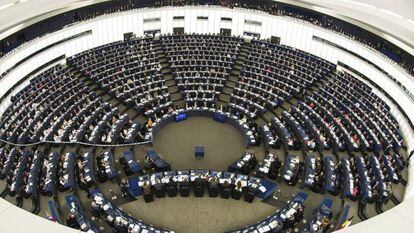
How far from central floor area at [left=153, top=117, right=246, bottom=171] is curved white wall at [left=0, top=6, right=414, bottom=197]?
13.8 metres

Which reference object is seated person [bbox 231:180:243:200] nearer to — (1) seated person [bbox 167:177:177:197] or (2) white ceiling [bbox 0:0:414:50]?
(1) seated person [bbox 167:177:177:197]

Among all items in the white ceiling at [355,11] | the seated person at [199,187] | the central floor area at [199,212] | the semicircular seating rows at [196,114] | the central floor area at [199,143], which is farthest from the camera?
the white ceiling at [355,11]

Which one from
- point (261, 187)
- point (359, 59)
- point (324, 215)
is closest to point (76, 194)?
point (261, 187)

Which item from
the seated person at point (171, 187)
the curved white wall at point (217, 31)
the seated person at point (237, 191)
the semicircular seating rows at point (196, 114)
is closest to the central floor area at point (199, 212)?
the seated person at point (237, 191)

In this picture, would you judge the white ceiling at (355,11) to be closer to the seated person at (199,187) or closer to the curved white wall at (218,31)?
the curved white wall at (218,31)

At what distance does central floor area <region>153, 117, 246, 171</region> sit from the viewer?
30719mm

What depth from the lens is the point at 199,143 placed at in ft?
107

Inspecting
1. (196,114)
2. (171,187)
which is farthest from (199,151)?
(196,114)

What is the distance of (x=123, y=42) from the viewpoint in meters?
44.1

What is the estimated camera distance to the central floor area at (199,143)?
3072 cm

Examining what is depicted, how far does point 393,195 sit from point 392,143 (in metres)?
5.22

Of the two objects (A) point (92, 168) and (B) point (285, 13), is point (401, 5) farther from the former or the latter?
(A) point (92, 168)

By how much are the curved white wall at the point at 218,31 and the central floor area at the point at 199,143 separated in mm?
13806

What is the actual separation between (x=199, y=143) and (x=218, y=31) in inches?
776
